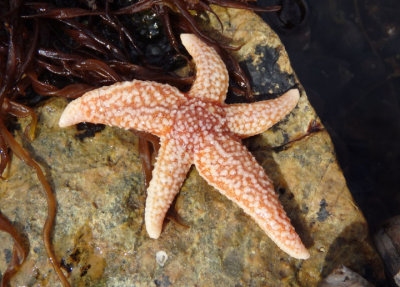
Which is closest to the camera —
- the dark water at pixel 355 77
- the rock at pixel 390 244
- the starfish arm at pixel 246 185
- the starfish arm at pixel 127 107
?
the starfish arm at pixel 246 185

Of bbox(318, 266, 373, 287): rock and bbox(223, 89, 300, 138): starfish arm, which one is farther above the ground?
bbox(223, 89, 300, 138): starfish arm

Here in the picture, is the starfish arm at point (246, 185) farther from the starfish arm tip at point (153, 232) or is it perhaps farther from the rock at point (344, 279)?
the starfish arm tip at point (153, 232)

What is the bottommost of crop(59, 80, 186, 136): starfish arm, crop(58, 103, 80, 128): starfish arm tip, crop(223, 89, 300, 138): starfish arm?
crop(58, 103, 80, 128): starfish arm tip

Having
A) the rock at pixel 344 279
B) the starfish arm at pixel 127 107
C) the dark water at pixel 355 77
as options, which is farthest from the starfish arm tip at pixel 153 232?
the dark water at pixel 355 77

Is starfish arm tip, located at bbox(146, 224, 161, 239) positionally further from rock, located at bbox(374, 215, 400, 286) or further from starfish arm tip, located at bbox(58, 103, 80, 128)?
rock, located at bbox(374, 215, 400, 286)

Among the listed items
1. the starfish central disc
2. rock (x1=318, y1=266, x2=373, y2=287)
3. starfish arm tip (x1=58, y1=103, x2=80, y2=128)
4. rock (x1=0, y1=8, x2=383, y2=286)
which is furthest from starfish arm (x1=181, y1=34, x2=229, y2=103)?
rock (x1=318, y1=266, x2=373, y2=287)

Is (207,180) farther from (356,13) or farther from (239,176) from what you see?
(356,13)

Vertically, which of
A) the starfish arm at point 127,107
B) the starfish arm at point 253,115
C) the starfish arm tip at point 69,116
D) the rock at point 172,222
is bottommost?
the rock at point 172,222
